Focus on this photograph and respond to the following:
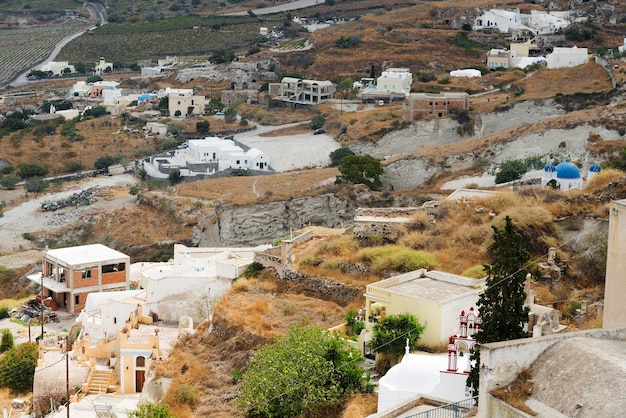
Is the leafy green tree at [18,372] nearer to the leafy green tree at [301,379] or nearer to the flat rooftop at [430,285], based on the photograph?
the leafy green tree at [301,379]

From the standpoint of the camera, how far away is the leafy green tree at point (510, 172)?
38375 mm

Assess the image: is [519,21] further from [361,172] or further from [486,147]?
[361,172]

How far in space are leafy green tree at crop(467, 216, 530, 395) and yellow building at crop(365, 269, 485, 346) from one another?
8.65 feet

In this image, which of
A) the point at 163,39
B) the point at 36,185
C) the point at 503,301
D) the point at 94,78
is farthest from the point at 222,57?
the point at 503,301

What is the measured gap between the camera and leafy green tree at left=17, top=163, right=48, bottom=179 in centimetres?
6794

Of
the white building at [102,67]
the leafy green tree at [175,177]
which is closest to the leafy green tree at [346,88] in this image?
the leafy green tree at [175,177]

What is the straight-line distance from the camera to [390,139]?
57719 millimetres

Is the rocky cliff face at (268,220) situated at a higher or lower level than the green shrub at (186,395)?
lower

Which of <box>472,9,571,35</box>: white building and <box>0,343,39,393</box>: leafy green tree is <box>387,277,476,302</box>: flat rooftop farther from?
<box>472,9,571,35</box>: white building

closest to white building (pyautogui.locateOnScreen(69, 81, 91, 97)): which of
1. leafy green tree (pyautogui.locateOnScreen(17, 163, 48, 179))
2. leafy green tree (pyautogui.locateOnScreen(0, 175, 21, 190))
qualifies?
leafy green tree (pyautogui.locateOnScreen(17, 163, 48, 179))

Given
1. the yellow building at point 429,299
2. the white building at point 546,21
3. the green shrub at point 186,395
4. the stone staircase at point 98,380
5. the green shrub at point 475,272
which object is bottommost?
the stone staircase at point 98,380

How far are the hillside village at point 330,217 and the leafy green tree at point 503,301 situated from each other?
0.59 m

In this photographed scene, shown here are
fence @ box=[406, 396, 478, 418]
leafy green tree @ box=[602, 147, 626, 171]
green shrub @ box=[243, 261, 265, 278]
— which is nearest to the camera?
fence @ box=[406, 396, 478, 418]

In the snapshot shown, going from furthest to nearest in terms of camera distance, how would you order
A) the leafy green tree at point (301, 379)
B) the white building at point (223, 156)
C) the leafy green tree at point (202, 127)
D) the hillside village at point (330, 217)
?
the leafy green tree at point (202, 127), the white building at point (223, 156), the leafy green tree at point (301, 379), the hillside village at point (330, 217)
